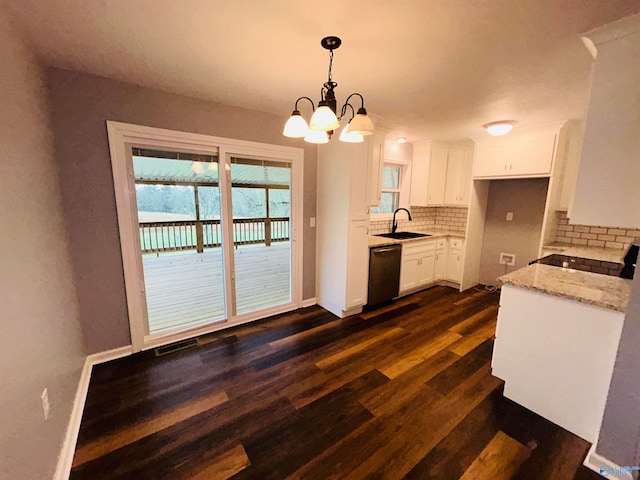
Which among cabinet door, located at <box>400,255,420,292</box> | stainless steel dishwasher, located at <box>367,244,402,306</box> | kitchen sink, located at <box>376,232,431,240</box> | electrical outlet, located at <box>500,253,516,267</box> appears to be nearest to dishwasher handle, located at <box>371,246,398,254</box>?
stainless steel dishwasher, located at <box>367,244,402,306</box>

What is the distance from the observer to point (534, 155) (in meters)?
3.30

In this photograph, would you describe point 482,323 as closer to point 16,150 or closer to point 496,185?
point 496,185

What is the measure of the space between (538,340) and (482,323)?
1428 mm

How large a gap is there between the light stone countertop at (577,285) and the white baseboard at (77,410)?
2.90 meters

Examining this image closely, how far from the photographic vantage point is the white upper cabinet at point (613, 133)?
4.49ft

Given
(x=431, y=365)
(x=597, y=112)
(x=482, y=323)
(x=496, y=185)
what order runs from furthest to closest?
A: (x=496, y=185), (x=482, y=323), (x=431, y=365), (x=597, y=112)

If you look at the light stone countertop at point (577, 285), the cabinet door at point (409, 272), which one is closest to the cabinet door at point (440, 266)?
the cabinet door at point (409, 272)

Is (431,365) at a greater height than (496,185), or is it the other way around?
(496,185)

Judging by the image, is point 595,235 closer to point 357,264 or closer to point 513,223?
point 513,223

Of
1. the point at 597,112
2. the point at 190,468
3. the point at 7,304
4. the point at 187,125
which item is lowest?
the point at 190,468

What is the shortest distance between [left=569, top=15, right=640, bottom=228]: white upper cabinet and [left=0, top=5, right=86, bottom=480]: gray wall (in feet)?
9.49

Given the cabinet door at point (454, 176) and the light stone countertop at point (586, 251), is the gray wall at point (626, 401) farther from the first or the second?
the cabinet door at point (454, 176)

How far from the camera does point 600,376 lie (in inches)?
61.6

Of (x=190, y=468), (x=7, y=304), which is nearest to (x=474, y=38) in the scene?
(x=7, y=304)
